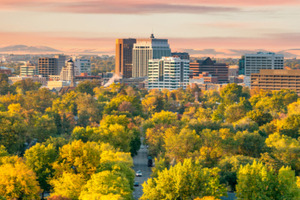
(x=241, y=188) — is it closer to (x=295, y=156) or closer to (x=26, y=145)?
(x=295, y=156)

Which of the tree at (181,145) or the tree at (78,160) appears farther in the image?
the tree at (181,145)

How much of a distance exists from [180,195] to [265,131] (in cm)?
6087

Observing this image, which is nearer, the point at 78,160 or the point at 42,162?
the point at 78,160

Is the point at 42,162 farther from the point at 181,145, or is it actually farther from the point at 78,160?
the point at 181,145

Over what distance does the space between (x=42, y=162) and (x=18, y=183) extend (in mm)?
10152

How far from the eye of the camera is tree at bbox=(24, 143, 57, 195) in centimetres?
9631

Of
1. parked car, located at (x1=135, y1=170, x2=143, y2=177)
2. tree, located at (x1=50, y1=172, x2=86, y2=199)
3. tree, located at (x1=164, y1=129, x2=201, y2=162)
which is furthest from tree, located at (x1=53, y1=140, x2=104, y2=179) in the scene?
parked car, located at (x1=135, y1=170, x2=143, y2=177)

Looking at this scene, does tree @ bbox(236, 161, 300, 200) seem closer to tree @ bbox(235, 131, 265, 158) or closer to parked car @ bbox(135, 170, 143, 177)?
tree @ bbox(235, 131, 265, 158)

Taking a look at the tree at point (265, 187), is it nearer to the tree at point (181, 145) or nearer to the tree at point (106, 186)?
the tree at point (106, 186)

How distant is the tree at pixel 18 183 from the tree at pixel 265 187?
23323 mm

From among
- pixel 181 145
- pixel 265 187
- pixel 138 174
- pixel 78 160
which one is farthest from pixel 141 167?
pixel 265 187

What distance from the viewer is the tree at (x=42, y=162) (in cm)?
9631

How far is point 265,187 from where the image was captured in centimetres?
8475

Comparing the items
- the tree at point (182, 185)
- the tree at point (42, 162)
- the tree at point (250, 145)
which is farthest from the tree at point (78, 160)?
the tree at point (250, 145)
